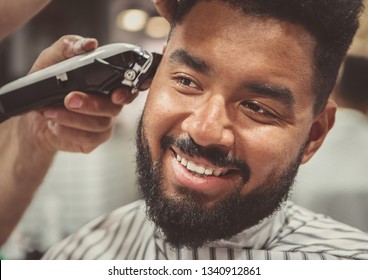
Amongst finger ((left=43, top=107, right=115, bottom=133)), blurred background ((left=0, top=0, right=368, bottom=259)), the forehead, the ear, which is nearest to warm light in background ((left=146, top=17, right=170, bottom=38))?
blurred background ((left=0, top=0, right=368, bottom=259))

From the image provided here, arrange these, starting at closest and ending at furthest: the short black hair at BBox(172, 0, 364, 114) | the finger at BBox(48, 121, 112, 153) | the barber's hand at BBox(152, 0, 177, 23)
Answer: the short black hair at BBox(172, 0, 364, 114) < the barber's hand at BBox(152, 0, 177, 23) < the finger at BBox(48, 121, 112, 153)

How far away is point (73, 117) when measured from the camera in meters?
1.16

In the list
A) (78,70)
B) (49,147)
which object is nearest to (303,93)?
(78,70)

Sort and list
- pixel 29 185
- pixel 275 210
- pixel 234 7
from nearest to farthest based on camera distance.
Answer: pixel 234 7
pixel 275 210
pixel 29 185

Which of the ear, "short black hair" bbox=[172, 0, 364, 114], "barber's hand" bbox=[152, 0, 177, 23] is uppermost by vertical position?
"short black hair" bbox=[172, 0, 364, 114]

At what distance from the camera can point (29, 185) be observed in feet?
3.98

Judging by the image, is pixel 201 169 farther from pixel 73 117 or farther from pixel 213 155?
pixel 73 117

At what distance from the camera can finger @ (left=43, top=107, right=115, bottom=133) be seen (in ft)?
3.76

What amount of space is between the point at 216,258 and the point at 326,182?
0.29 m

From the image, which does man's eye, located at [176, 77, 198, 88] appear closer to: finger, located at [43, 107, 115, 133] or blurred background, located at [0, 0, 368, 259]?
blurred background, located at [0, 0, 368, 259]

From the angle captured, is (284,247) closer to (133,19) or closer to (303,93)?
(303,93)

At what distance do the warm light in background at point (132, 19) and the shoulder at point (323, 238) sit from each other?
52 centimetres

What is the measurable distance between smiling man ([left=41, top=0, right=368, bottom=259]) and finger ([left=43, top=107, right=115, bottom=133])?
0.38 feet

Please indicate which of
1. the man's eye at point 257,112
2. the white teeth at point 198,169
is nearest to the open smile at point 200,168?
the white teeth at point 198,169
